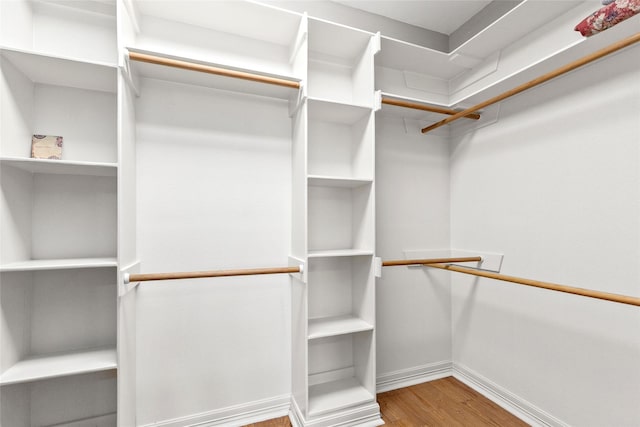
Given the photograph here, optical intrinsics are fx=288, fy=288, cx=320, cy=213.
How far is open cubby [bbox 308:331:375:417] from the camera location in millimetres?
1710

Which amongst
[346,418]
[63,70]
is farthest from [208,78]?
[346,418]

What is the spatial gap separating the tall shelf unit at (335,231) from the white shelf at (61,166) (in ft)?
3.11

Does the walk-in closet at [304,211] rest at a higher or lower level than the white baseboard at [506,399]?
higher

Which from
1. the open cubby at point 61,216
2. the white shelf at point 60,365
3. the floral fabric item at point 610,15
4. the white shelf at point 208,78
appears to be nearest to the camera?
the floral fabric item at point 610,15

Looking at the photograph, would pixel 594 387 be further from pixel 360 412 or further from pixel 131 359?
pixel 131 359

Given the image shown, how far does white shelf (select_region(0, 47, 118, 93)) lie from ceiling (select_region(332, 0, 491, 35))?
1.53m

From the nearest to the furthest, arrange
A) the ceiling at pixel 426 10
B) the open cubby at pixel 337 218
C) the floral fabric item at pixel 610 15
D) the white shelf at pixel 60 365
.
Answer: the floral fabric item at pixel 610 15, the white shelf at pixel 60 365, the open cubby at pixel 337 218, the ceiling at pixel 426 10

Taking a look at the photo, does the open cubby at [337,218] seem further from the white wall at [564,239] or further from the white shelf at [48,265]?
the white shelf at [48,265]

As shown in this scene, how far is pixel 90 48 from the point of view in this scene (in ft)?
4.90

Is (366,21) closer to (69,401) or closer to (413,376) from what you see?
(413,376)

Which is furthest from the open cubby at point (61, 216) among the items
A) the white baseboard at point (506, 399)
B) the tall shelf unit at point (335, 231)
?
the white baseboard at point (506, 399)

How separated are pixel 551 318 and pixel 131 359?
2275mm

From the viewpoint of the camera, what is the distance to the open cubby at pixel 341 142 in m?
1.78

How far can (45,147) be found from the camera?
136 cm
